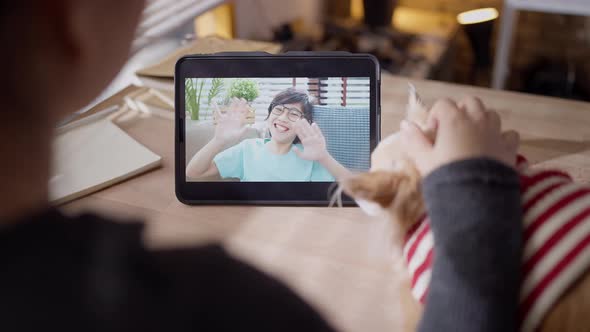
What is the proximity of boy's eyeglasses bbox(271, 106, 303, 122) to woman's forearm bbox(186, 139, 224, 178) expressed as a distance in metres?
0.08

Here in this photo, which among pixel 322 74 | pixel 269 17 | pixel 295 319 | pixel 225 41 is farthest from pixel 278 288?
pixel 269 17

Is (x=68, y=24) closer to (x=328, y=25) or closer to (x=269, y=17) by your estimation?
(x=269, y=17)

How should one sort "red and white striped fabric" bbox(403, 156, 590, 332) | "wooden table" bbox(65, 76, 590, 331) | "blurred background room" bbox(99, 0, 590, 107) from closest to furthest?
1. "red and white striped fabric" bbox(403, 156, 590, 332)
2. "wooden table" bbox(65, 76, 590, 331)
3. "blurred background room" bbox(99, 0, 590, 107)

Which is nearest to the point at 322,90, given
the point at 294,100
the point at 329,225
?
the point at 294,100

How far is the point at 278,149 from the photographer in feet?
2.24

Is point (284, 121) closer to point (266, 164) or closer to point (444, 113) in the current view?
point (266, 164)

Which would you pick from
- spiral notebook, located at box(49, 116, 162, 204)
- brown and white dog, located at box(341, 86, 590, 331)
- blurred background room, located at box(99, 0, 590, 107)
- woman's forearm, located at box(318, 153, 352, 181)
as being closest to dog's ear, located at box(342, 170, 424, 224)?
brown and white dog, located at box(341, 86, 590, 331)

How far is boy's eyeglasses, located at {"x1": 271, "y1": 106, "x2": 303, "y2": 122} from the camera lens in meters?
0.68

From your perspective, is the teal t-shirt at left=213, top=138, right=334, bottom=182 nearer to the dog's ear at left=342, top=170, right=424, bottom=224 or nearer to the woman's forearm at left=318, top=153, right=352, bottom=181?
the woman's forearm at left=318, top=153, right=352, bottom=181

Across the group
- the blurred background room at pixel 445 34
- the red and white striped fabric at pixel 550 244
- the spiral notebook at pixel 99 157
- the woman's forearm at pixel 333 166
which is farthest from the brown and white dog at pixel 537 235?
the blurred background room at pixel 445 34

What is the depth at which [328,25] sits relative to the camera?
224 centimetres

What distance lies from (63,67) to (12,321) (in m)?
0.10

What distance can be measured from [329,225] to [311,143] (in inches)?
3.9

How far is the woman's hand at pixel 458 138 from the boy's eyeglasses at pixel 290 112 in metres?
0.17
